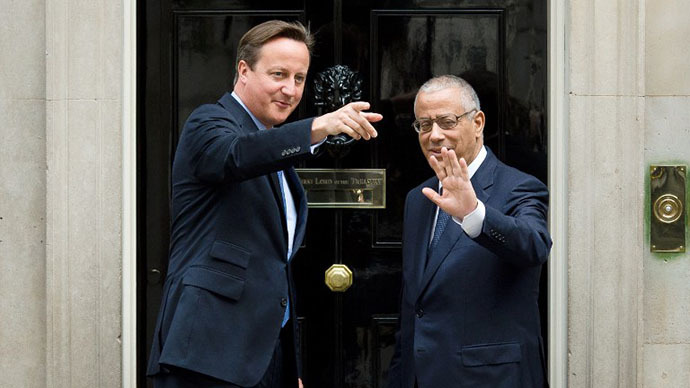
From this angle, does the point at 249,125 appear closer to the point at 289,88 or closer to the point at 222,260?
the point at 289,88

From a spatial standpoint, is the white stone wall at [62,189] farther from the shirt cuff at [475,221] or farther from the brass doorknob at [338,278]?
the shirt cuff at [475,221]

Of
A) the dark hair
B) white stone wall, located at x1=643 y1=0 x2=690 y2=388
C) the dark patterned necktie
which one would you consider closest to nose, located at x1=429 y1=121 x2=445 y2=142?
the dark hair

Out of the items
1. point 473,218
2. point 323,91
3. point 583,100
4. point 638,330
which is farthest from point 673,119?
point 473,218

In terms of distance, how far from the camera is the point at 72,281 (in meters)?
4.44

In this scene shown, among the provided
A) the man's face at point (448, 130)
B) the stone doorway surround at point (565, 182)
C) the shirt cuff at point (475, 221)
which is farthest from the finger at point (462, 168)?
the stone doorway surround at point (565, 182)

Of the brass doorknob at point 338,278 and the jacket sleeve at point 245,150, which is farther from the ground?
the jacket sleeve at point 245,150

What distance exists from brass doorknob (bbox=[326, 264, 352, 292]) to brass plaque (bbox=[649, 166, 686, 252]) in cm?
153

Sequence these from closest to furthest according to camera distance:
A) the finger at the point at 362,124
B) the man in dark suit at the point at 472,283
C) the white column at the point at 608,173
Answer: the finger at the point at 362,124
the man in dark suit at the point at 472,283
the white column at the point at 608,173

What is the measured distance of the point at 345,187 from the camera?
4703 mm

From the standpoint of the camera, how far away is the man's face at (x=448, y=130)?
3.27 m

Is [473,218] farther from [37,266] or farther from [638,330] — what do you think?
[37,266]

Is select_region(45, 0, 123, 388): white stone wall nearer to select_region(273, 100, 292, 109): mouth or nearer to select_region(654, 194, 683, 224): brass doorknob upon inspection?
select_region(273, 100, 292, 109): mouth

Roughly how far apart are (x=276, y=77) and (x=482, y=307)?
1080 mm

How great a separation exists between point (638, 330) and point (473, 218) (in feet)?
6.35
